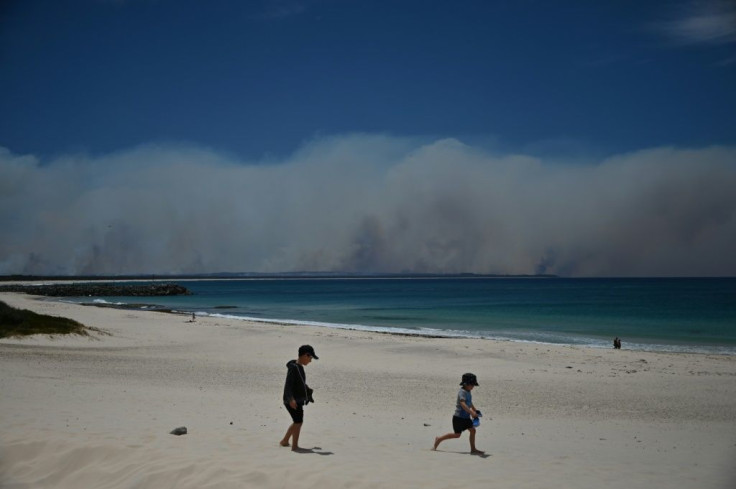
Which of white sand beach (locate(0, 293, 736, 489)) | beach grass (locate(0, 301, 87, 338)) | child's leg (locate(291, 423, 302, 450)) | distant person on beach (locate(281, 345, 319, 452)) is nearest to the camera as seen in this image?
white sand beach (locate(0, 293, 736, 489))

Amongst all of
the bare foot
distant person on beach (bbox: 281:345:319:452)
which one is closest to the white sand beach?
the bare foot

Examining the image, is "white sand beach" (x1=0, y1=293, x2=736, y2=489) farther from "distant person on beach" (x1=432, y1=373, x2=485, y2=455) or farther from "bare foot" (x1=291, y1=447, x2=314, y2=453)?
"distant person on beach" (x1=432, y1=373, x2=485, y2=455)

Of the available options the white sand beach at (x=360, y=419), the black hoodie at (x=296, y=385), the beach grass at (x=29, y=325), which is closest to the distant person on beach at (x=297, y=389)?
the black hoodie at (x=296, y=385)

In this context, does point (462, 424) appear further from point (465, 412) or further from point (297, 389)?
point (297, 389)

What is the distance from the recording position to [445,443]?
33.0 ft

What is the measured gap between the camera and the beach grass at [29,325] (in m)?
23.9

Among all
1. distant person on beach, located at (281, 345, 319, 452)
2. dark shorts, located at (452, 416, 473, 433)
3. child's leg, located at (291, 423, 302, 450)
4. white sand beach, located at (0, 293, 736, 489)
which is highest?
distant person on beach, located at (281, 345, 319, 452)

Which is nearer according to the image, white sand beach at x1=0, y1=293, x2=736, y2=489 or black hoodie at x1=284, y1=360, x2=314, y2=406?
white sand beach at x1=0, y1=293, x2=736, y2=489

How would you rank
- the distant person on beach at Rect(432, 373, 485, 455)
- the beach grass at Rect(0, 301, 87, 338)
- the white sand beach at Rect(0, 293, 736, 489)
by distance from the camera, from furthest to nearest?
1. the beach grass at Rect(0, 301, 87, 338)
2. the distant person on beach at Rect(432, 373, 485, 455)
3. the white sand beach at Rect(0, 293, 736, 489)

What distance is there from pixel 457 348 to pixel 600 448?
16764mm

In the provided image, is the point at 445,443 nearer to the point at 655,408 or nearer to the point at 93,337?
the point at 655,408

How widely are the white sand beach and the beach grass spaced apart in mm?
789

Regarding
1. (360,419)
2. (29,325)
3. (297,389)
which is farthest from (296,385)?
(29,325)

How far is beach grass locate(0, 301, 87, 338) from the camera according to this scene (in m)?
23.9
